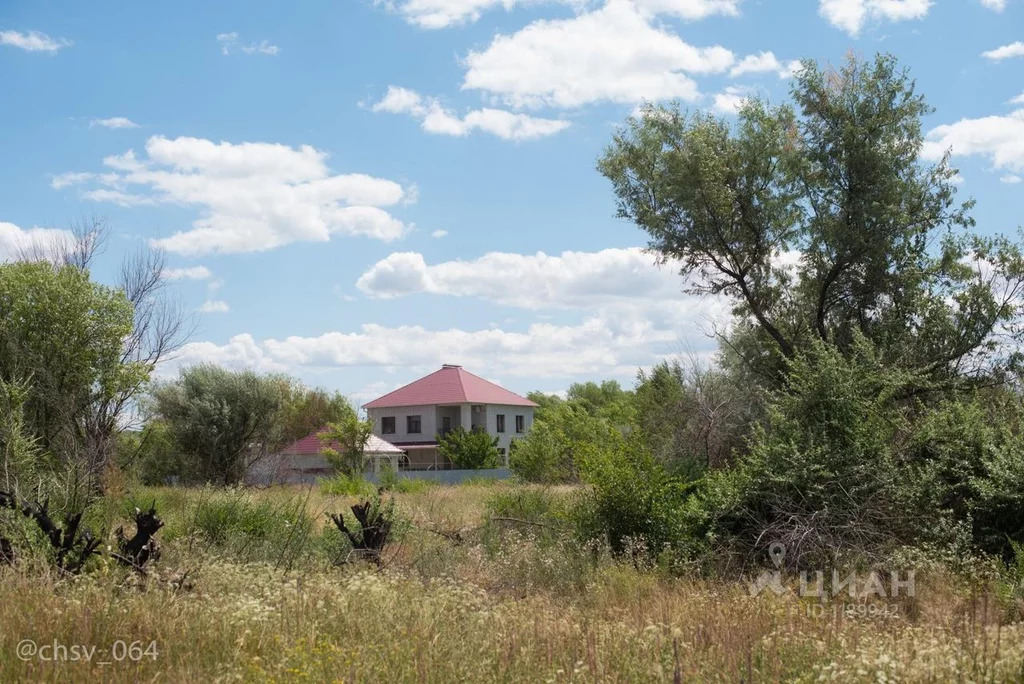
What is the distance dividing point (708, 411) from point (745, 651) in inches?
514

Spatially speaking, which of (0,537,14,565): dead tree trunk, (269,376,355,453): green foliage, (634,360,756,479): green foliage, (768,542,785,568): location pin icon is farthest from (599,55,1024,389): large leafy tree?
(269,376,355,453): green foliage

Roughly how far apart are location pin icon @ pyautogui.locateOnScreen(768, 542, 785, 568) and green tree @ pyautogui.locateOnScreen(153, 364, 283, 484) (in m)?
25.8

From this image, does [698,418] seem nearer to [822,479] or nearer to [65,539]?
[822,479]

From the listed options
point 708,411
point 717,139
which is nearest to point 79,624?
point 708,411

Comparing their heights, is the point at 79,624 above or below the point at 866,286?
below

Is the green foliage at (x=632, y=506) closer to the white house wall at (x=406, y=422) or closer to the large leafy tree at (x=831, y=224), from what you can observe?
the large leafy tree at (x=831, y=224)

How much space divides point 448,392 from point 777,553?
132ft

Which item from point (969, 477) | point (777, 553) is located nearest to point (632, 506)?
point (777, 553)

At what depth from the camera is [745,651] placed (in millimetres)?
5605

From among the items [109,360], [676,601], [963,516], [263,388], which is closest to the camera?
[676,601]

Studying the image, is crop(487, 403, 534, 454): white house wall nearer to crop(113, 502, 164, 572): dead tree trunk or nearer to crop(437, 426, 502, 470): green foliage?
crop(437, 426, 502, 470): green foliage

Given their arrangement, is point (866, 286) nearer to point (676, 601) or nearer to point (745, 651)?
point (676, 601)

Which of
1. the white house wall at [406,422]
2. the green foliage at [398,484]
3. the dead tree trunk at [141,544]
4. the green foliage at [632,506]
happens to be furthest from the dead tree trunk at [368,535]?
the white house wall at [406,422]

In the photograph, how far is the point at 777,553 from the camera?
11.0m
